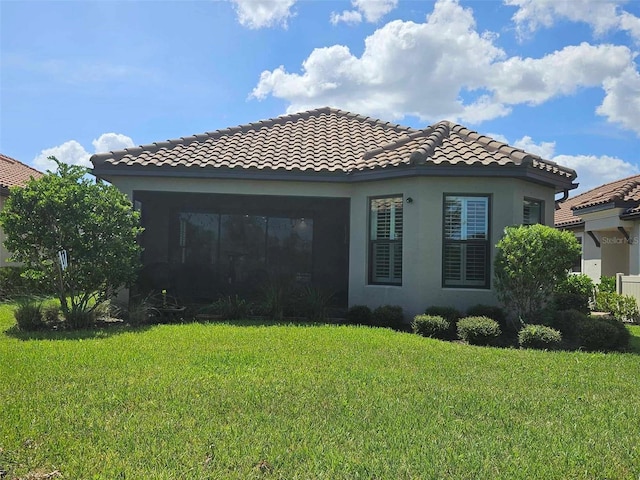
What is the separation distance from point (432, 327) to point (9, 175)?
1886cm

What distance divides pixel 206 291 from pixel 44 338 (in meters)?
5.64

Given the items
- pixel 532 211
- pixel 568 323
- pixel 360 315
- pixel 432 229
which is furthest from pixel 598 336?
pixel 360 315

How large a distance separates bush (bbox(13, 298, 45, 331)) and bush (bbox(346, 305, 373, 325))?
6243 mm

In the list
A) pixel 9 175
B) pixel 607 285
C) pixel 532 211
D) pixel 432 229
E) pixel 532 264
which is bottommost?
pixel 607 285

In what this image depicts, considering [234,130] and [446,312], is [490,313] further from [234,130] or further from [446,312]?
[234,130]

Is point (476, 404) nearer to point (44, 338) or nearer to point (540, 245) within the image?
point (540, 245)

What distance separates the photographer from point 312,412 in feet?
16.0

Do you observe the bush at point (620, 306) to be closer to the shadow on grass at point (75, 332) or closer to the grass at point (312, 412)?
the grass at point (312, 412)

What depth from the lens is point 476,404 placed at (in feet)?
17.1

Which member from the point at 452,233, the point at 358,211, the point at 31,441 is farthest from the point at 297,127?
the point at 31,441

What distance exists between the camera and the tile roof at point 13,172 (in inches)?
749

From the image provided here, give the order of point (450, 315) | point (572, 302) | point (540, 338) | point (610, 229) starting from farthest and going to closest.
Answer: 1. point (610, 229)
2. point (572, 302)
3. point (450, 315)
4. point (540, 338)

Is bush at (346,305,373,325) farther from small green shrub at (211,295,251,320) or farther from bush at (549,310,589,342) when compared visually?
bush at (549,310,589,342)

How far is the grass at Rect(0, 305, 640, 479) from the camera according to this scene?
3770 mm
